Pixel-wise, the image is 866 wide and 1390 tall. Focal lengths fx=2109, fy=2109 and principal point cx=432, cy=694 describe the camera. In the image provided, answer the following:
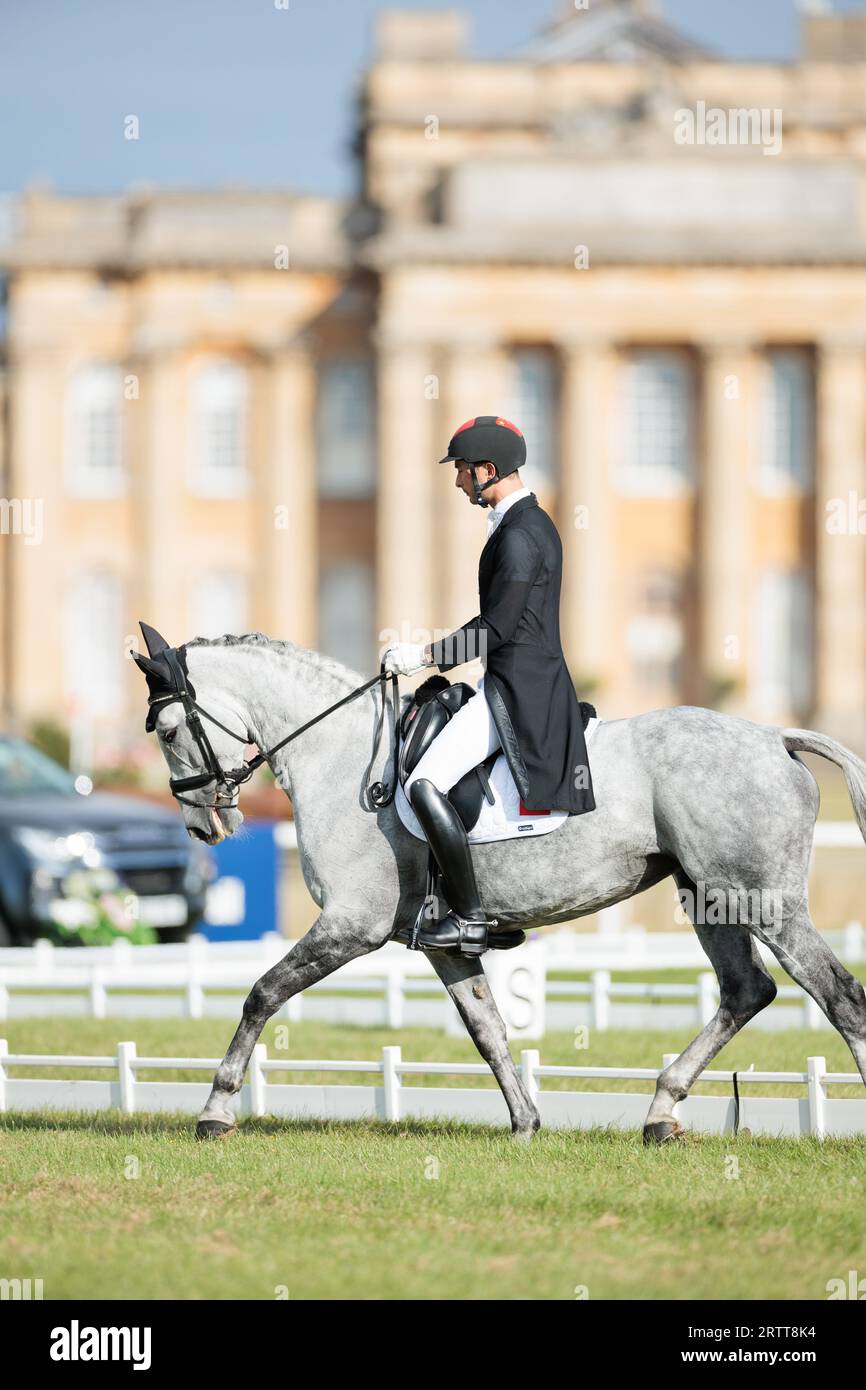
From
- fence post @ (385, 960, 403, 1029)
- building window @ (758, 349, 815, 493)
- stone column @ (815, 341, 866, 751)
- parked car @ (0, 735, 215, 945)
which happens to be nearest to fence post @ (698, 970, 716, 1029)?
fence post @ (385, 960, 403, 1029)

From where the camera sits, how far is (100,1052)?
38.5 feet

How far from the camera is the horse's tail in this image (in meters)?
8.16

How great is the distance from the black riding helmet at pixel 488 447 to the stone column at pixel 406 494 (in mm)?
38168

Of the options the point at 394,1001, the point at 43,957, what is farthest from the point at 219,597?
the point at 394,1001

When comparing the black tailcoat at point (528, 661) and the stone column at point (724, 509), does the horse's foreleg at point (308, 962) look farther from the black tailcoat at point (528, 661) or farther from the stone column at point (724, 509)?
the stone column at point (724, 509)

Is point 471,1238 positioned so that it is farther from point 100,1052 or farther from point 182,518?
point 182,518

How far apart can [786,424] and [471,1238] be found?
1713 inches

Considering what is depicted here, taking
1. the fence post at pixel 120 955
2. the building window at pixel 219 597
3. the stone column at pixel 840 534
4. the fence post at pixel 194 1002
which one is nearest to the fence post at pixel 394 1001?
the fence post at pixel 194 1002

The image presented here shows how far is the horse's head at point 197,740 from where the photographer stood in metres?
8.59

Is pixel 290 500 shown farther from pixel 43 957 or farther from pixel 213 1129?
pixel 213 1129

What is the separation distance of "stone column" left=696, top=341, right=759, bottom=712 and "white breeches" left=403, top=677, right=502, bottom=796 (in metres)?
39.4

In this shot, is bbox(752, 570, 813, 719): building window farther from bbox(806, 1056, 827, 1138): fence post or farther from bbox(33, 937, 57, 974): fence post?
bbox(806, 1056, 827, 1138): fence post

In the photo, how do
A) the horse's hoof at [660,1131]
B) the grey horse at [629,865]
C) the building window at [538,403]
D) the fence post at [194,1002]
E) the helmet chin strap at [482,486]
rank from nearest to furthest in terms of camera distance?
the grey horse at [629,865] < the horse's hoof at [660,1131] < the helmet chin strap at [482,486] < the fence post at [194,1002] < the building window at [538,403]
